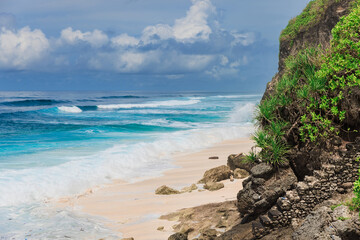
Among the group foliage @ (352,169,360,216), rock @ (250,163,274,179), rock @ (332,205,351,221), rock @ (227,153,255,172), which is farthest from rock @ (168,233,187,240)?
rock @ (227,153,255,172)

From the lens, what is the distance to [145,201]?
9.64m

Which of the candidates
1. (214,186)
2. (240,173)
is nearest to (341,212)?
(214,186)

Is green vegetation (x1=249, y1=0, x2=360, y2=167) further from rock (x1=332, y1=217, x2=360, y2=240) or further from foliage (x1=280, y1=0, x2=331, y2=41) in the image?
foliage (x1=280, y1=0, x2=331, y2=41)

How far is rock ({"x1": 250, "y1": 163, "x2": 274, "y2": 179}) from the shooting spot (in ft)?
20.3

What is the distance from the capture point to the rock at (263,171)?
20.3 ft

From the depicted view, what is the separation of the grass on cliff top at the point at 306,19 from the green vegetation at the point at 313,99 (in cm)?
968

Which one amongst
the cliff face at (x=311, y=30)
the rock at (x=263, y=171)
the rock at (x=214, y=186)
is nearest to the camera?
the rock at (x=263, y=171)

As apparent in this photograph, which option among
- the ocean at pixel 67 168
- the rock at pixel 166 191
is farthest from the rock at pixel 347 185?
the rock at pixel 166 191

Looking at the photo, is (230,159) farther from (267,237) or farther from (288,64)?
(267,237)

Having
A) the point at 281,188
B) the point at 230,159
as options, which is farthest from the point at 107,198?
the point at 281,188

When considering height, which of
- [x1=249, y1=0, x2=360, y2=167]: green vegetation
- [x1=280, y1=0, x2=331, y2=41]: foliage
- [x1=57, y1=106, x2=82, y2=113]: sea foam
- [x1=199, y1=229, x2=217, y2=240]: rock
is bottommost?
[x1=199, y1=229, x2=217, y2=240]: rock

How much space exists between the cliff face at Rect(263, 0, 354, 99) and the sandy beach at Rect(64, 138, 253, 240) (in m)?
4.85

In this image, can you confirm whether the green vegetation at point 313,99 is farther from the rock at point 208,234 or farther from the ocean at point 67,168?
the ocean at point 67,168

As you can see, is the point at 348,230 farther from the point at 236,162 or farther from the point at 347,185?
the point at 236,162
